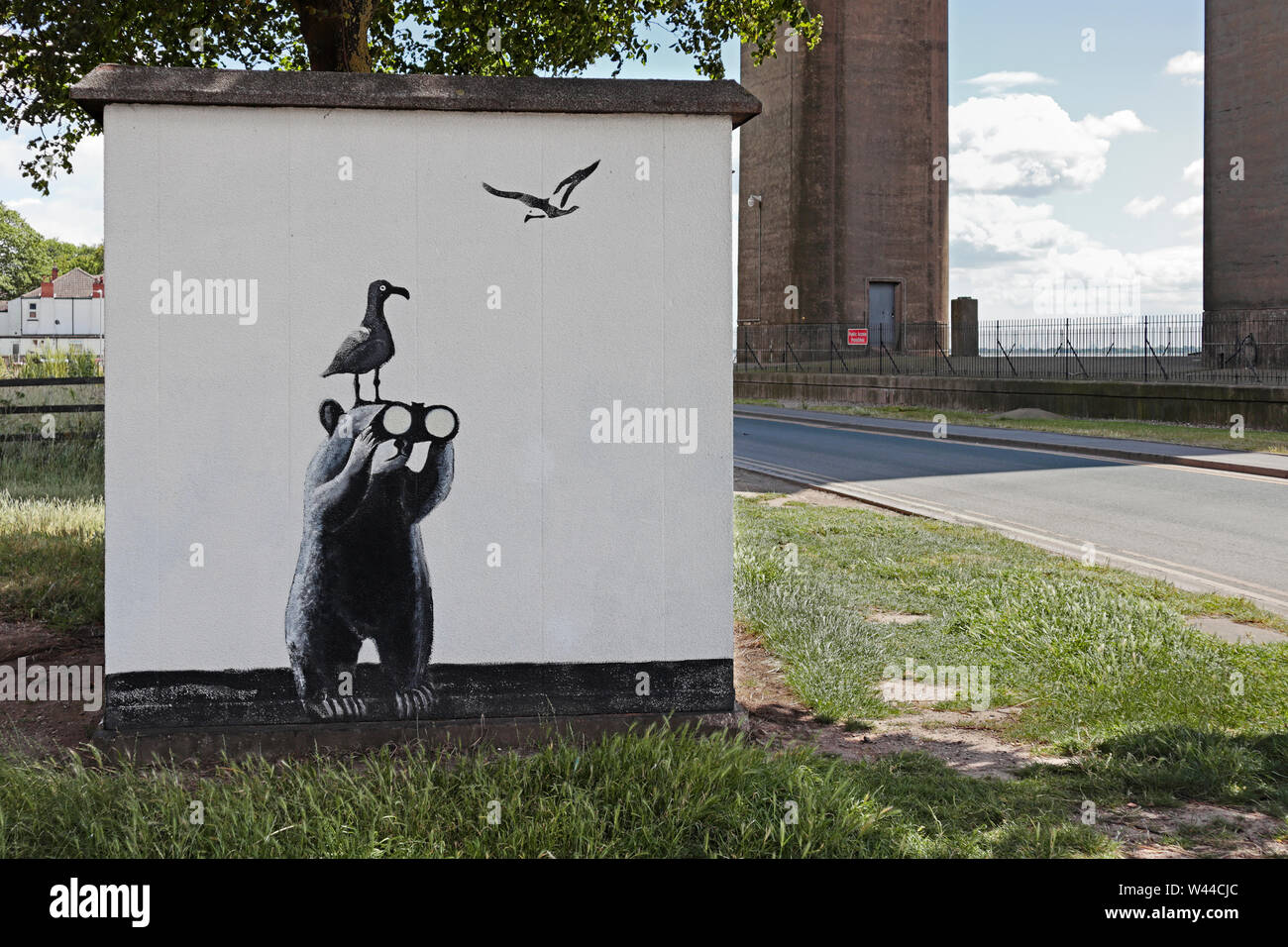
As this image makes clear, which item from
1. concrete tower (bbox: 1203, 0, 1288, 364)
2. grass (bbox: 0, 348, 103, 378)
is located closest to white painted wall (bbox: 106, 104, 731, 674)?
grass (bbox: 0, 348, 103, 378)

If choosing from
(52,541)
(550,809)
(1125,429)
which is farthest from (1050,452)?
(550,809)

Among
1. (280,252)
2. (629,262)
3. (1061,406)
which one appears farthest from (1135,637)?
(1061,406)

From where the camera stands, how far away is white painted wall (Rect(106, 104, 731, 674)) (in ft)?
16.2

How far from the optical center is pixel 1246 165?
1337 inches

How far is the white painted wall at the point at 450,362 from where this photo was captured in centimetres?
493

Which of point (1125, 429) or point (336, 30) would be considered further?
point (1125, 429)

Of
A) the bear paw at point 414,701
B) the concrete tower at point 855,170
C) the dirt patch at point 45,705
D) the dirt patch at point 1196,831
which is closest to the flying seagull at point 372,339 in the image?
the bear paw at point 414,701

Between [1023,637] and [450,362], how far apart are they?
12.7 feet

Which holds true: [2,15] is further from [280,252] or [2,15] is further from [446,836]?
[446,836]

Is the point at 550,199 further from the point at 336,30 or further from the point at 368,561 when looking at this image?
the point at 336,30

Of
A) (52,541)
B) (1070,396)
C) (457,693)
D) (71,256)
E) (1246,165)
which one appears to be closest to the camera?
(457,693)

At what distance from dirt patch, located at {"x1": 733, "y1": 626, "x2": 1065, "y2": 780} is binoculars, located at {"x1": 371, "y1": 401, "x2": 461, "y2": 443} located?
1924mm

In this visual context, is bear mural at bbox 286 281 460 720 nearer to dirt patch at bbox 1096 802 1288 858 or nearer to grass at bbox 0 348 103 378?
dirt patch at bbox 1096 802 1288 858

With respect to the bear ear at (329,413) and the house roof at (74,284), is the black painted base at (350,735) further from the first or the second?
the house roof at (74,284)
